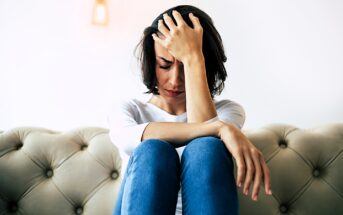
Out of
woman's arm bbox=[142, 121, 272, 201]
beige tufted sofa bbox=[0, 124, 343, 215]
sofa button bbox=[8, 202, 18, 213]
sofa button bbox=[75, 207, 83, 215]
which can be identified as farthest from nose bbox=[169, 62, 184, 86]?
sofa button bbox=[8, 202, 18, 213]

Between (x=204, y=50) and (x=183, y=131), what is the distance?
1.15 feet

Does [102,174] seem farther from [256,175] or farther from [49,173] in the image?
[256,175]

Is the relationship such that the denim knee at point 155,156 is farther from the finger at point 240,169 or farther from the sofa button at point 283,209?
the sofa button at point 283,209

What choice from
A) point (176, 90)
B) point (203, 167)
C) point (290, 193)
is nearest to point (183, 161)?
point (203, 167)

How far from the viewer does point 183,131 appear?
75 cm

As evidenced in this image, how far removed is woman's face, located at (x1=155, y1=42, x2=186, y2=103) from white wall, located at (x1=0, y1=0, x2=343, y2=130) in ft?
1.04

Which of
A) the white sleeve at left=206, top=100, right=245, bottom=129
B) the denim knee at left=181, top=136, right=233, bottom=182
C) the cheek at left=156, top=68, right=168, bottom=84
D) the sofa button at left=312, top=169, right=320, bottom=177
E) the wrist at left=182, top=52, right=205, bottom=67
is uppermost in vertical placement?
the wrist at left=182, top=52, right=205, bottom=67

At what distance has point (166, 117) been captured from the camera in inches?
39.8

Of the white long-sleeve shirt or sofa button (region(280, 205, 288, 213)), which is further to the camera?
sofa button (region(280, 205, 288, 213))

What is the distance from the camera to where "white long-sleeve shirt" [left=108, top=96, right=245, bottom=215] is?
0.81 meters

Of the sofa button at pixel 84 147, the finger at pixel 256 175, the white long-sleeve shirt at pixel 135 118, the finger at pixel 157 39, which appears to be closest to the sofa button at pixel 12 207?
the sofa button at pixel 84 147

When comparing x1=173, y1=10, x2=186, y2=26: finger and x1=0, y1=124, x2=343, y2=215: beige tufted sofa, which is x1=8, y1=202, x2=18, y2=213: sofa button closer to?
x1=0, y1=124, x2=343, y2=215: beige tufted sofa

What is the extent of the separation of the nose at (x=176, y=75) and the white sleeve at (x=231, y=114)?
14cm

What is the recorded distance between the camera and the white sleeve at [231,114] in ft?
3.10
